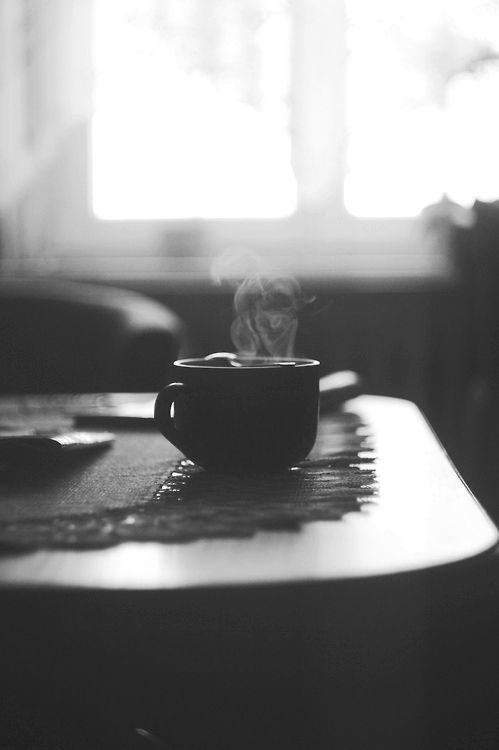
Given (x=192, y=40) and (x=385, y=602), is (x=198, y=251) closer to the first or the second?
(x=192, y=40)

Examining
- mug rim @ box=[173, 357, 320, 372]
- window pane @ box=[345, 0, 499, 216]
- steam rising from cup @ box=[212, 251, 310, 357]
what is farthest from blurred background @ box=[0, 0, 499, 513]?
mug rim @ box=[173, 357, 320, 372]

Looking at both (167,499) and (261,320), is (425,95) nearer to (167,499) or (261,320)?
(261,320)

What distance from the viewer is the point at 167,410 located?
682 mm

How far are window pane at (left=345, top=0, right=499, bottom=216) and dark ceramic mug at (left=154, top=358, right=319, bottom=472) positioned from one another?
2.20m

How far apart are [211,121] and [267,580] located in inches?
101

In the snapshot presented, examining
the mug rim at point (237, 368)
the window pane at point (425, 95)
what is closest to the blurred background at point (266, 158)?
the window pane at point (425, 95)

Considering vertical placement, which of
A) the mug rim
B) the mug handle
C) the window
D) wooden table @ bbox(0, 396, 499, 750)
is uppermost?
the window

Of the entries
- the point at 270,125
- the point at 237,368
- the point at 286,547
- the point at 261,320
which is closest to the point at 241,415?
the point at 237,368

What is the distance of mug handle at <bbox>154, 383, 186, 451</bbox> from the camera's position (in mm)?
680

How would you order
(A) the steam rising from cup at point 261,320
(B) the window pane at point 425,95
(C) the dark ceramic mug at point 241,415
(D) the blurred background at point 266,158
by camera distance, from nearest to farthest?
(C) the dark ceramic mug at point 241,415
(A) the steam rising from cup at point 261,320
(D) the blurred background at point 266,158
(B) the window pane at point 425,95

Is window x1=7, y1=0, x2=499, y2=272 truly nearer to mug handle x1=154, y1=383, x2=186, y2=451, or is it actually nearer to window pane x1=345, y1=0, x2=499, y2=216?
window pane x1=345, y1=0, x2=499, y2=216

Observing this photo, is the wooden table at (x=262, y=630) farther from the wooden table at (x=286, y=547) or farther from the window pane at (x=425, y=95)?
the window pane at (x=425, y=95)

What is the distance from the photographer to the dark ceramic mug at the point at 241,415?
65 centimetres

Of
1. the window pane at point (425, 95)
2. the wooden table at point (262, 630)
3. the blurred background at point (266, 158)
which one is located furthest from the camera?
the window pane at point (425, 95)
